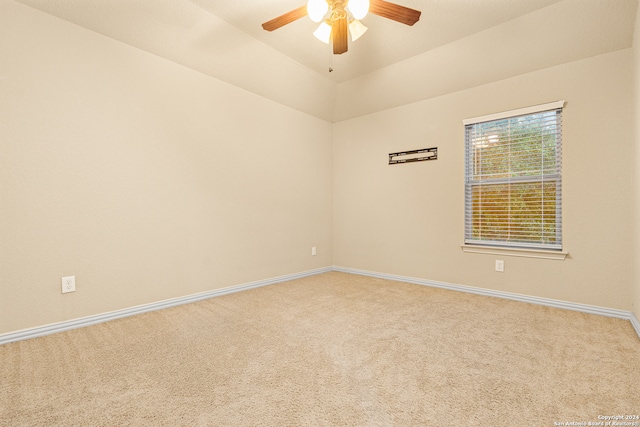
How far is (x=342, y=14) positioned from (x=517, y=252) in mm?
2835

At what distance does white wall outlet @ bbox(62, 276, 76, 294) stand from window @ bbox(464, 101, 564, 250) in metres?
3.85

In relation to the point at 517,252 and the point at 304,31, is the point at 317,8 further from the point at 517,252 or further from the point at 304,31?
the point at 517,252

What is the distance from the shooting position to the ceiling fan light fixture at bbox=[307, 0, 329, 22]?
6.64ft

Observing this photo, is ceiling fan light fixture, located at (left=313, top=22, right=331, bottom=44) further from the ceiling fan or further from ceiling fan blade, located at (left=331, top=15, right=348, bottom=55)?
ceiling fan blade, located at (left=331, top=15, right=348, bottom=55)

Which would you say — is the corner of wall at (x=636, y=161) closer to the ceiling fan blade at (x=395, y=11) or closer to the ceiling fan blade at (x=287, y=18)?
the ceiling fan blade at (x=395, y=11)

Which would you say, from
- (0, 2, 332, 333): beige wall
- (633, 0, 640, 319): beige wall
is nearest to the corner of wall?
(633, 0, 640, 319): beige wall

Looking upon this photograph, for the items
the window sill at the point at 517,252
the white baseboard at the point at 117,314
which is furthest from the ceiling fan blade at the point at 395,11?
the white baseboard at the point at 117,314

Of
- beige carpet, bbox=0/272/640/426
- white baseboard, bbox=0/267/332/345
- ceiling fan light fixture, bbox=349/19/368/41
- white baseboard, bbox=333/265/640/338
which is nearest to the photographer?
beige carpet, bbox=0/272/640/426

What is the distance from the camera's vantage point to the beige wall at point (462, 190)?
2.67 m

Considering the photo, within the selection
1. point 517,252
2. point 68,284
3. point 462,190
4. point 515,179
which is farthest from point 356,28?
point 68,284

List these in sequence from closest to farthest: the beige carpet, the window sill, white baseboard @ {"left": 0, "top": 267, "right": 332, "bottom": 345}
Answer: the beige carpet
white baseboard @ {"left": 0, "top": 267, "right": 332, "bottom": 345}
the window sill

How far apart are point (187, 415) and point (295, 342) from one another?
884 mm

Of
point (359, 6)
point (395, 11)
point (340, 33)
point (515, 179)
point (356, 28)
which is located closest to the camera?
point (359, 6)

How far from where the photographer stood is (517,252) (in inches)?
124
